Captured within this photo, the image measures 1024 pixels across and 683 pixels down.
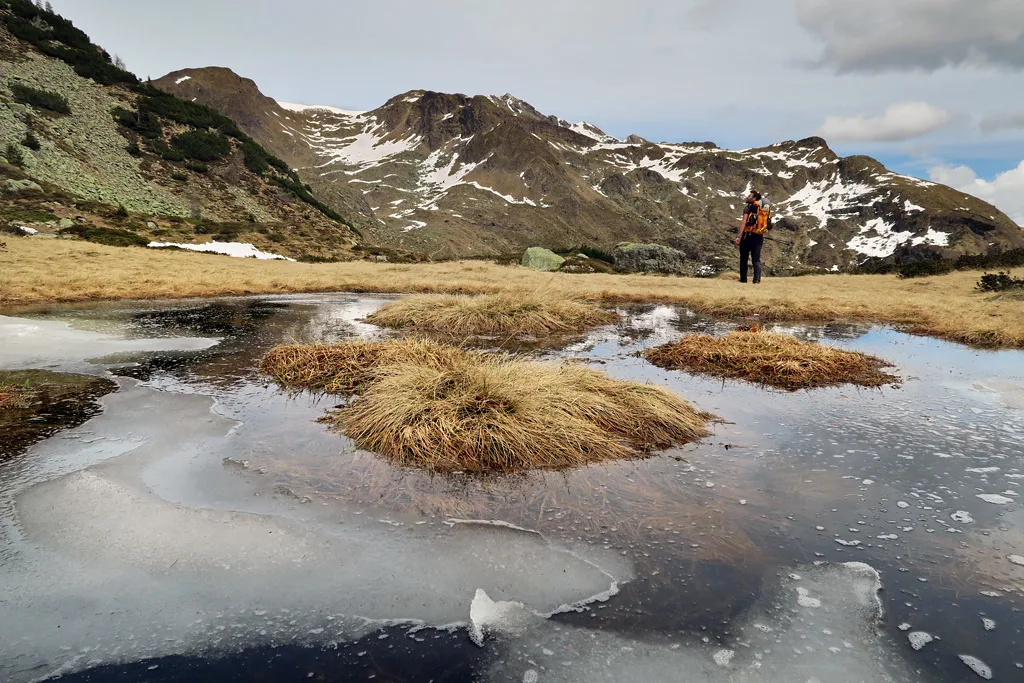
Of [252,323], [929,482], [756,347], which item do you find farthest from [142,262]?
[929,482]

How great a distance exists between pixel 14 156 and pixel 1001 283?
7901 centimetres

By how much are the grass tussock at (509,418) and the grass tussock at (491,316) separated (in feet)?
21.4

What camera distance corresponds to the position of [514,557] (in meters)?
4.05

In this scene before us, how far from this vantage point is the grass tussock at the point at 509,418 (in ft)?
19.8

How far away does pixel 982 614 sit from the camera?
3.31 meters

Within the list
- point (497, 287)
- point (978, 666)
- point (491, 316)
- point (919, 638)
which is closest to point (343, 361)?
point (491, 316)

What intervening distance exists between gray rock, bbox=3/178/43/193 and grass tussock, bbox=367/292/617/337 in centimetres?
5008

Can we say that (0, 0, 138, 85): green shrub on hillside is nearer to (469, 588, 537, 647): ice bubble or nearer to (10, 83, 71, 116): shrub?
(10, 83, 71, 116): shrub

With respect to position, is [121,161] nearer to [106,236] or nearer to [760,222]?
[106,236]

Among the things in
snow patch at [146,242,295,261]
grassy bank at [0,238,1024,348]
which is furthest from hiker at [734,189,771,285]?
snow patch at [146,242,295,261]

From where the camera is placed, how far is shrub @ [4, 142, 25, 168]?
166ft

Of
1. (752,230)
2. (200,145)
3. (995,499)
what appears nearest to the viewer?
(995,499)

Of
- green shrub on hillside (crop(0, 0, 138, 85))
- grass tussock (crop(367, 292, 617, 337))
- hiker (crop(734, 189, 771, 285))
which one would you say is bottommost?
grass tussock (crop(367, 292, 617, 337))

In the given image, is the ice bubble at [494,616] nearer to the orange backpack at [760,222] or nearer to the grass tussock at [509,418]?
the grass tussock at [509,418]
